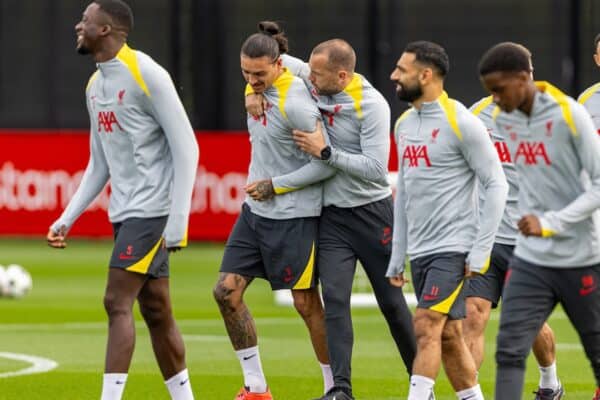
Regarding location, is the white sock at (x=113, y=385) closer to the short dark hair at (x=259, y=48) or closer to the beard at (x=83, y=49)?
the beard at (x=83, y=49)

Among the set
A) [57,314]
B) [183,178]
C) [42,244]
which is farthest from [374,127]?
[42,244]

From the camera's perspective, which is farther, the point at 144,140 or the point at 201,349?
the point at 201,349

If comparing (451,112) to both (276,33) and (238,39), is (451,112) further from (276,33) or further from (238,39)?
(238,39)

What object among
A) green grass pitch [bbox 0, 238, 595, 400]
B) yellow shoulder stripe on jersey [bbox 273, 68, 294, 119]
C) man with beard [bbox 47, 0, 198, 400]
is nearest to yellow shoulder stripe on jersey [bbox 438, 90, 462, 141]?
yellow shoulder stripe on jersey [bbox 273, 68, 294, 119]

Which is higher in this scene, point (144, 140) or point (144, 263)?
point (144, 140)

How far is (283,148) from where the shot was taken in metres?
10.2

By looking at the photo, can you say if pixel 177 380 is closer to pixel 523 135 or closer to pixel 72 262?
pixel 523 135

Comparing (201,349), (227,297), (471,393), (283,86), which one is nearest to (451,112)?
(283,86)

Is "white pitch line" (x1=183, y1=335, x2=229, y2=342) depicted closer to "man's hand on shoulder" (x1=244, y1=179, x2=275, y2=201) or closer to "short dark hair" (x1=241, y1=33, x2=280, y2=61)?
"man's hand on shoulder" (x1=244, y1=179, x2=275, y2=201)

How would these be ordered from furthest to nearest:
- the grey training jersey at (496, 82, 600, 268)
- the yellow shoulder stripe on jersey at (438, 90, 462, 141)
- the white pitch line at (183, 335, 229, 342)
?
the white pitch line at (183, 335, 229, 342)
the yellow shoulder stripe on jersey at (438, 90, 462, 141)
the grey training jersey at (496, 82, 600, 268)

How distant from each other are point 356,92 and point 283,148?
560 millimetres

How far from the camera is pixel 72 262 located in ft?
78.1

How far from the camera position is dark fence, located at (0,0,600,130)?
2338 centimetres

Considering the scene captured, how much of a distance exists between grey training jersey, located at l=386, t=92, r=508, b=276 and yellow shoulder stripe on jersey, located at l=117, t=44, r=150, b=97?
4.74 ft
